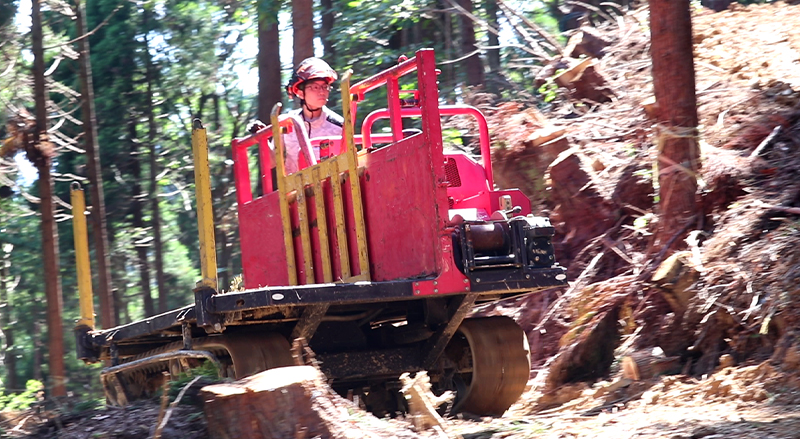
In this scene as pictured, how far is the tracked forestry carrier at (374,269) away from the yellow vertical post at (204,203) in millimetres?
10

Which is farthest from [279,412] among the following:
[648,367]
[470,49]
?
[470,49]

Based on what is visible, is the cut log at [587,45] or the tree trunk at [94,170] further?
the tree trunk at [94,170]

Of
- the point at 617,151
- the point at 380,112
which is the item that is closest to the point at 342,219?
the point at 380,112

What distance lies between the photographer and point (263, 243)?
8.32m

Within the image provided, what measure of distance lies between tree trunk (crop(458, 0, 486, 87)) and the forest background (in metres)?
0.02

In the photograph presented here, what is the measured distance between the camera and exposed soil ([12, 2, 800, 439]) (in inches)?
237

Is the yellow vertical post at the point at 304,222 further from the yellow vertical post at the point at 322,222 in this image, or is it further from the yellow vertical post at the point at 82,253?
the yellow vertical post at the point at 82,253

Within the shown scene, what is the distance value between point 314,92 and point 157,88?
52.5 feet

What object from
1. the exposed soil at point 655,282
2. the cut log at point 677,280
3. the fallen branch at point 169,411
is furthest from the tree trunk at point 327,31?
the fallen branch at point 169,411

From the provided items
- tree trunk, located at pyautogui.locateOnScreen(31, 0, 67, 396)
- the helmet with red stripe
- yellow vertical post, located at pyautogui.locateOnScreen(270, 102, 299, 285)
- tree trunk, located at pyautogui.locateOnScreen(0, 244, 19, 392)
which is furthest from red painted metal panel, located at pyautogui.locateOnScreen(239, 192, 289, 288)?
tree trunk, located at pyautogui.locateOnScreen(0, 244, 19, 392)

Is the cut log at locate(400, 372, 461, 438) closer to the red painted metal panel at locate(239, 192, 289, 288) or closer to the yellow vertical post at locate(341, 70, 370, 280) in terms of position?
the yellow vertical post at locate(341, 70, 370, 280)

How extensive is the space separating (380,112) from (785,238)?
130 inches

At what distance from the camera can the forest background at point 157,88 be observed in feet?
51.6

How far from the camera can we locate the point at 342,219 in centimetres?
695
